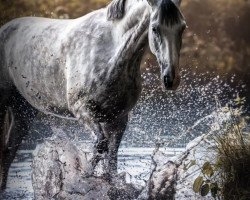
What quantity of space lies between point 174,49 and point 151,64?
0.37 meters

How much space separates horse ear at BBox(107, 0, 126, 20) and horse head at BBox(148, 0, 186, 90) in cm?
16

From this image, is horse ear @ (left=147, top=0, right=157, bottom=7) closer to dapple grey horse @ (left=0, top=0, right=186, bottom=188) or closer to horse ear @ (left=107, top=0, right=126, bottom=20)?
dapple grey horse @ (left=0, top=0, right=186, bottom=188)

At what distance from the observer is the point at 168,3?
1.66m

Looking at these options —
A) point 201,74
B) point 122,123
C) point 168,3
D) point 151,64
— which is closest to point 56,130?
point 122,123

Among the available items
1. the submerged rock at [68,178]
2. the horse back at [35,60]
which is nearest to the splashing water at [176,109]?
the submerged rock at [68,178]

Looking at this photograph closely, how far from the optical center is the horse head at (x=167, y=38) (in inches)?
64.2

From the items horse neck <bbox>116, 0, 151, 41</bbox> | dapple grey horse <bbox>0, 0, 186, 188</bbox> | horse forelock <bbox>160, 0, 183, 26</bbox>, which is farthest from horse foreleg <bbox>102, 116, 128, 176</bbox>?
horse forelock <bbox>160, 0, 183, 26</bbox>

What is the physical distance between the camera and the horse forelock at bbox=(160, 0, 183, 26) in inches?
65.2

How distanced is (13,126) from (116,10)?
66 centimetres

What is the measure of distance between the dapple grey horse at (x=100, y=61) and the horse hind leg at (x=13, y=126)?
0.32 ft

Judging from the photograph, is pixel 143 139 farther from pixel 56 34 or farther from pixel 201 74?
pixel 56 34

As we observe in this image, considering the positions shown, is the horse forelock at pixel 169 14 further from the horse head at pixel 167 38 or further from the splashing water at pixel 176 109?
the splashing water at pixel 176 109

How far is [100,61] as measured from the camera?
1.83 metres

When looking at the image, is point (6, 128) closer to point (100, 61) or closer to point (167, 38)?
point (100, 61)
